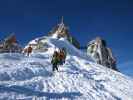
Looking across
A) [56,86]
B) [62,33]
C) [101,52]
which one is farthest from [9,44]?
[101,52]

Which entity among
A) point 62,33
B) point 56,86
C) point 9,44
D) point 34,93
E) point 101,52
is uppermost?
point 62,33

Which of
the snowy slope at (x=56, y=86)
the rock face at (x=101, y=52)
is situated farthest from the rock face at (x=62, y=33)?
the snowy slope at (x=56, y=86)

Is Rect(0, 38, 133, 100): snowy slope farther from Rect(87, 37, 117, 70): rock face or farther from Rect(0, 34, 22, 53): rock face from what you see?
Rect(87, 37, 117, 70): rock face

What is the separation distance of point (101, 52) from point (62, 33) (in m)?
17.2

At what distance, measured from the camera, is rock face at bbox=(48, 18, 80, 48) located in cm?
11506

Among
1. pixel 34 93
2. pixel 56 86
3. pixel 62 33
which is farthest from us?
pixel 62 33

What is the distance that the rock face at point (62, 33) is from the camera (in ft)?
378

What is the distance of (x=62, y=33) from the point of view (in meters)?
116

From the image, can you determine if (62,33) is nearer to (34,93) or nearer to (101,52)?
(101,52)

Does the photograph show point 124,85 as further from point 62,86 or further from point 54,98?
point 54,98

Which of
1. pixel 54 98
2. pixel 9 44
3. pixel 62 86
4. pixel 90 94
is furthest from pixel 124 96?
pixel 9 44

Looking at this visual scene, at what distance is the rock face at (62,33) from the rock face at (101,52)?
20.9 feet

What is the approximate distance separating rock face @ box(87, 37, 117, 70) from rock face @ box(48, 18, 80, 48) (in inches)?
251

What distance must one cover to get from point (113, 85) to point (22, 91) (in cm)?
1117
